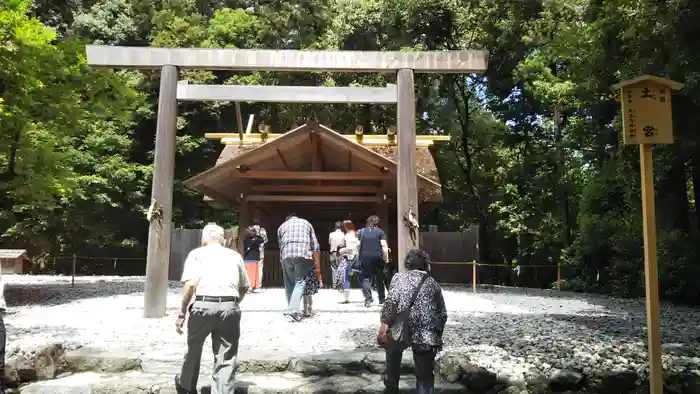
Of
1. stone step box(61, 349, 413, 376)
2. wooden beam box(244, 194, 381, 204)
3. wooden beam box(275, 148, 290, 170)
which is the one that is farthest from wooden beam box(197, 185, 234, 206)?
stone step box(61, 349, 413, 376)

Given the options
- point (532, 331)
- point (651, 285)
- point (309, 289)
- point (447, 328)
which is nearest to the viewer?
point (651, 285)

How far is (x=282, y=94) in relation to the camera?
917cm

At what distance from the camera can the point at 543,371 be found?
5.34 meters

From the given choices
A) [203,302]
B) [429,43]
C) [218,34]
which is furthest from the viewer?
[218,34]

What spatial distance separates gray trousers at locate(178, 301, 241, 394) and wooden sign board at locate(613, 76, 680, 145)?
4.15 metres

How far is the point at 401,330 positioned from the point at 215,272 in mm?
1552

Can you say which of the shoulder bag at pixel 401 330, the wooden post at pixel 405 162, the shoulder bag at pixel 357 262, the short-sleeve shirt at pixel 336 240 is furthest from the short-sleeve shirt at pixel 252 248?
the shoulder bag at pixel 401 330

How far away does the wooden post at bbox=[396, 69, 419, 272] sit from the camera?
8.78 metres

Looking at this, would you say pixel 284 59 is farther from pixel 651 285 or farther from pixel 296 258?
pixel 651 285

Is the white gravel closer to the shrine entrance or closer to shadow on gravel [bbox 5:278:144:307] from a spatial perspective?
shadow on gravel [bbox 5:278:144:307]

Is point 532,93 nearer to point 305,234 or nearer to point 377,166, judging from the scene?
point 377,166

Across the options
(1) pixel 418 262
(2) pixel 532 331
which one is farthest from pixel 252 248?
(1) pixel 418 262

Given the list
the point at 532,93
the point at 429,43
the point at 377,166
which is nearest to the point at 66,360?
the point at 377,166

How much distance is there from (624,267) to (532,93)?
9.12 meters
